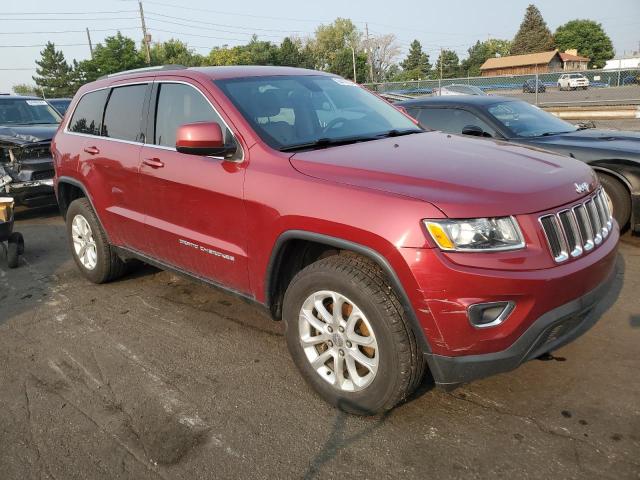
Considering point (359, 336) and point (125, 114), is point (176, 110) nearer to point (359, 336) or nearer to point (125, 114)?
point (125, 114)

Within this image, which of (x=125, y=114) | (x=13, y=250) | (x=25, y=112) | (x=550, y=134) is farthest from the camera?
(x=25, y=112)

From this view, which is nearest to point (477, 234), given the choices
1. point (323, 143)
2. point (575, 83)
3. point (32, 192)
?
point (323, 143)

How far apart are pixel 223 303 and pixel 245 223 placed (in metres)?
1.51

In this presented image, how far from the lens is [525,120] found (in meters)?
6.31

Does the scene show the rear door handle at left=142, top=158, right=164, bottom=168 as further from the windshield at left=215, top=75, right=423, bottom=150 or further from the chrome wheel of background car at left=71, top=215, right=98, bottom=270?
the chrome wheel of background car at left=71, top=215, right=98, bottom=270

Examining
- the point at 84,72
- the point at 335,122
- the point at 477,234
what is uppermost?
the point at 84,72

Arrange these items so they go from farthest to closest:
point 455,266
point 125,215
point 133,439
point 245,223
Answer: point 125,215, point 245,223, point 133,439, point 455,266

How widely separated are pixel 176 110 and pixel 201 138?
0.86 meters

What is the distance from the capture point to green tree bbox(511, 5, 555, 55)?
3693 inches

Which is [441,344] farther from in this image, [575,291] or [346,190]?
[346,190]

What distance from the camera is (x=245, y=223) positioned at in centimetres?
323

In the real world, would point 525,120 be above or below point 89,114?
below

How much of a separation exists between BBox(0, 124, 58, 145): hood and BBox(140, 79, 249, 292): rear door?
5153mm

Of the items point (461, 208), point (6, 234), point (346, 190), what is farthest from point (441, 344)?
point (6, 234)
